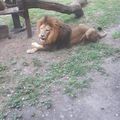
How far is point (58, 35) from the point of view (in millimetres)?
5867

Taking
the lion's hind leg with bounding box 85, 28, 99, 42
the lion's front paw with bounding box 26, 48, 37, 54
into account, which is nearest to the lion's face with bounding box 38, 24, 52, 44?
the lion's front paw with bounding box 26, 48, 37, 54

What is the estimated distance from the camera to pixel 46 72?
5160mm

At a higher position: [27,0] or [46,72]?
[27,0]

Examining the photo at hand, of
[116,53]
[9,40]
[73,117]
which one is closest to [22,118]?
[73,117]

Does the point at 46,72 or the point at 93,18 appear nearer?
the point at 46,72

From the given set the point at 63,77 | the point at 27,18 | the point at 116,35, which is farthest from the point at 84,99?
the point at 27,18

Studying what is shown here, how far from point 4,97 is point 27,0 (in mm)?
2570

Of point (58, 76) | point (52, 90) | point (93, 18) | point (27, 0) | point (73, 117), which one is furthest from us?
→ point (93, 18)

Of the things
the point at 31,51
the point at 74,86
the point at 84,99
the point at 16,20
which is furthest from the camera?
the point at 16,20

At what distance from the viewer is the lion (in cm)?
581

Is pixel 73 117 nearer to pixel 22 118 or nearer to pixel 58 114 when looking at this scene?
pixel 58 114

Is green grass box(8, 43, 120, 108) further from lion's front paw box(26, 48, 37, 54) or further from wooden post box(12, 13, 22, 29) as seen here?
wooden post box(12, 13, 22, 29)

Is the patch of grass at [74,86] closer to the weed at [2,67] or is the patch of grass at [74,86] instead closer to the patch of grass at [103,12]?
the weed at [2,67]

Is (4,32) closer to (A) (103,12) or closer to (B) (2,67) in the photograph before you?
(B) (2,67)
